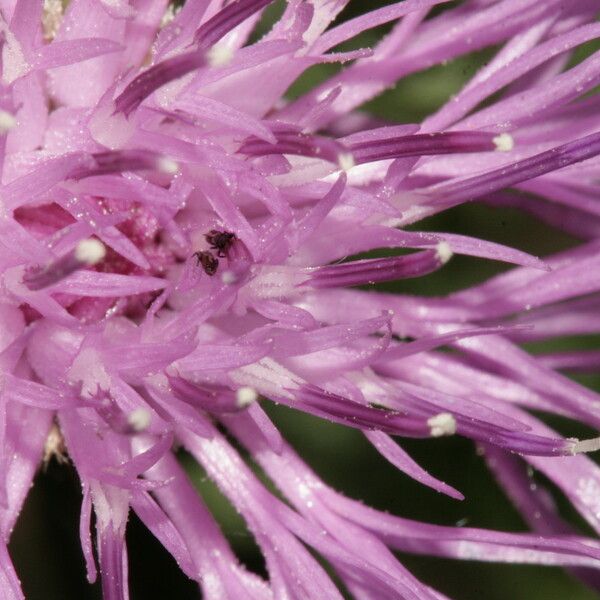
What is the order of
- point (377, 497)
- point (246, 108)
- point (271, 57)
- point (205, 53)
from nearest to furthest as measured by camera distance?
point (205, 53) → point (271, 57) → point (246, 108) → point (377, 497)

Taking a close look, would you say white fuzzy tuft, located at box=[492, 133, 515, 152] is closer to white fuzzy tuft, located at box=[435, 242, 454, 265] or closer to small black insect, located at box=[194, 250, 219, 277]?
white fuzzy tuft, located at box=[435, 242, 454, 265]

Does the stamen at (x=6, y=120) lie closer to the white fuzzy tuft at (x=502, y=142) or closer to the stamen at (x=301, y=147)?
the stamen at (x=301, y=147)

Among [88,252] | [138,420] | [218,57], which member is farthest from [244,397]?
[218,57]

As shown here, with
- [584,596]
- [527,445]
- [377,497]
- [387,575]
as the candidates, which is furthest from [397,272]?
[584,596]

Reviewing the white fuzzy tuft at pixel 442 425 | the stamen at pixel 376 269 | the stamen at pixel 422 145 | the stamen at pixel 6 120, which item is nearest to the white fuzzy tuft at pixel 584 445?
the white fuzzy tuft at pixel 442 425

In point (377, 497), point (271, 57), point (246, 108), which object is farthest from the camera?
point (377, 497)

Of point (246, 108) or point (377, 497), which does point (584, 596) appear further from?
point (246, 108)

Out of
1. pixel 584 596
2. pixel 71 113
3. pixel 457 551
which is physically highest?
pixel 71 113

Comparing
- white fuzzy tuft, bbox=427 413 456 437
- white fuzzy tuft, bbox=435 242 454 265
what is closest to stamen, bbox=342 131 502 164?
white fuzzy tuft, bbox=435 242 454 265
